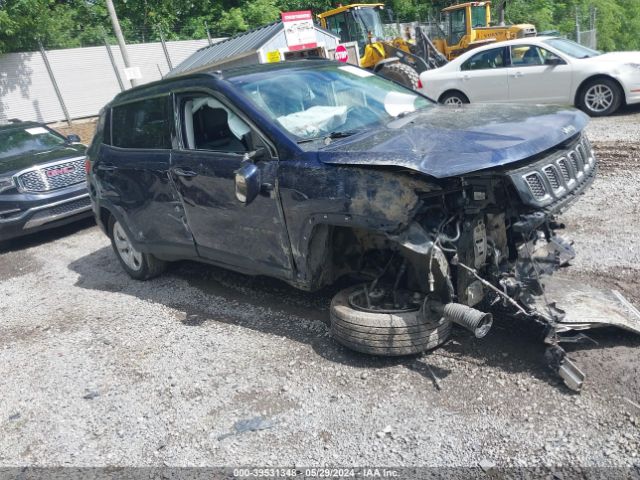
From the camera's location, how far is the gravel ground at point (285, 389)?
2838mm

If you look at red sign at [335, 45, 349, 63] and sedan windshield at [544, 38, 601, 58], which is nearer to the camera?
sedan windshield at [544, 38, 601, 58]

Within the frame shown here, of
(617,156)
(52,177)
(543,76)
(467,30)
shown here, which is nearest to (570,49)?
(543,76)

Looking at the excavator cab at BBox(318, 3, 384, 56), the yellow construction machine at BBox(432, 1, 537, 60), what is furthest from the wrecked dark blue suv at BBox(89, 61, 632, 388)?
the excavator cab at BBox(318, 3, 384, 56)

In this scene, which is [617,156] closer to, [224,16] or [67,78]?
[67,78]

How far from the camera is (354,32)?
18.7 metres

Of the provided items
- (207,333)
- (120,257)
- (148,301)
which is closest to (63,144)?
(120,257)

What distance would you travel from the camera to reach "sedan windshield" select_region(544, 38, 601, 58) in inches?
415

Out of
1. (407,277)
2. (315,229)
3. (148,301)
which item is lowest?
(148,301)

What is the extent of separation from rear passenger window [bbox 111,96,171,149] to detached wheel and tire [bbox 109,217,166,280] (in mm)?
900

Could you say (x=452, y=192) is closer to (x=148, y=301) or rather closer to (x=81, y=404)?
(x=81, y=404)

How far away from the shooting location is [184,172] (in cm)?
443

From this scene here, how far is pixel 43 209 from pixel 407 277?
6128 mm

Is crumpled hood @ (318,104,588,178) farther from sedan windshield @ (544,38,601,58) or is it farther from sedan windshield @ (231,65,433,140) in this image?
sedan windshield @ (544,38,601,58)

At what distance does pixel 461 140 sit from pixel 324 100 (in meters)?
1.34
